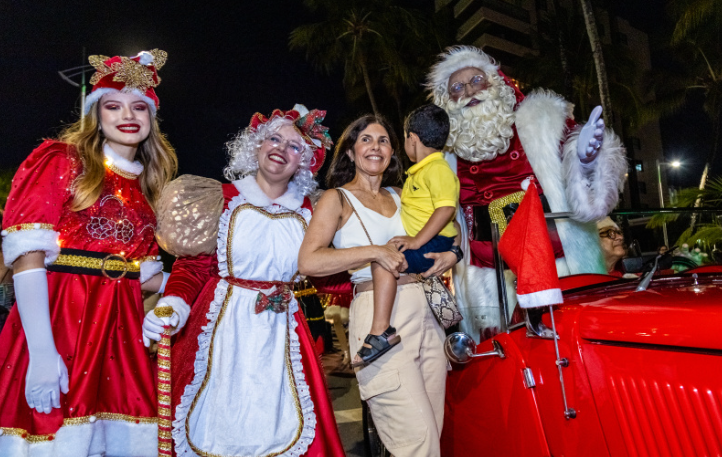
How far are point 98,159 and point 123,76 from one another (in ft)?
1.51

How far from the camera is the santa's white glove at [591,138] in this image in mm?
2561

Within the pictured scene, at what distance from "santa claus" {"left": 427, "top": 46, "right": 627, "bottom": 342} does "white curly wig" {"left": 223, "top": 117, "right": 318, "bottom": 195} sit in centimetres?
96

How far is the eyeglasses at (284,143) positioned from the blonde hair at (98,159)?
0.57m

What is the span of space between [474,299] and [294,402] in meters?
1.30

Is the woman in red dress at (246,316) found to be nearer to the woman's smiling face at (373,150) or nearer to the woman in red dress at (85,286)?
the woman in red dress at (85,286)

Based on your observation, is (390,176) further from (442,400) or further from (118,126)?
(118,126)

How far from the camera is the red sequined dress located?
6.16ft

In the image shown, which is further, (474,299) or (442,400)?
(474,299)

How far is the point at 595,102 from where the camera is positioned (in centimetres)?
3127

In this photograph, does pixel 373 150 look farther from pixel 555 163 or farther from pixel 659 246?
pixel 659 246

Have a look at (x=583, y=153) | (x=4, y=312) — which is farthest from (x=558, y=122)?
(x=4, y=312)

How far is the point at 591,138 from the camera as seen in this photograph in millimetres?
2627

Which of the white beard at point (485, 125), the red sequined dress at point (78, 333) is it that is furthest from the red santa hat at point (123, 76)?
the white beard at point (485, 125)

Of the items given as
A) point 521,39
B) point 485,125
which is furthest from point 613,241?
point 521,39
